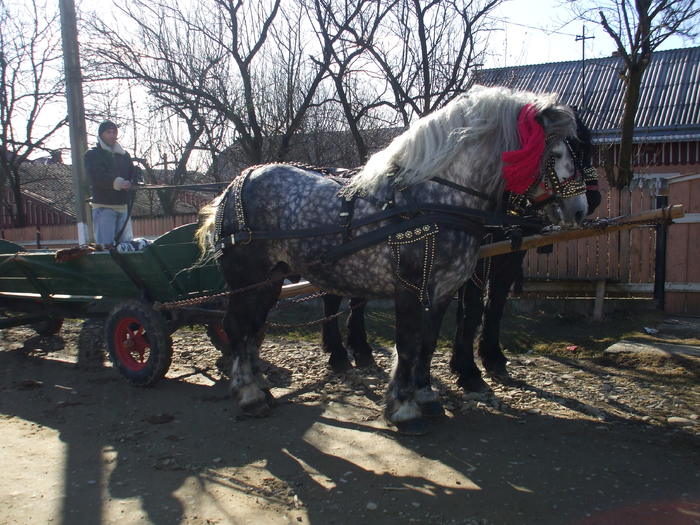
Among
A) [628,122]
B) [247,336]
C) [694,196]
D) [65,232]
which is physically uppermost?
[628,122]

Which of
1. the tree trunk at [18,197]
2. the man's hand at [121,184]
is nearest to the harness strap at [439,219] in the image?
the man's hand at [121,184]

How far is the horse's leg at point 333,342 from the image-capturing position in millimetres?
5246

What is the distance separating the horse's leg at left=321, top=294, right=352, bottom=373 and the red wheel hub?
1602 millimetres

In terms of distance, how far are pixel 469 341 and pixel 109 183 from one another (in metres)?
3.87

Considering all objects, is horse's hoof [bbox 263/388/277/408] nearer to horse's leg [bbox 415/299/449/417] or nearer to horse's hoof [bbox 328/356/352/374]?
horse's hoof [bbox 328/356/352/374]

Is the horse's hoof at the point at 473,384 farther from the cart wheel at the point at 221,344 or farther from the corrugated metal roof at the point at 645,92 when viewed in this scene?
the corrugated metal roof at the point at 645,92

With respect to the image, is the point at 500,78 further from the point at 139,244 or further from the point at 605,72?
the point at 605,72

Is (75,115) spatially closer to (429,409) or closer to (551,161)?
(429,409)

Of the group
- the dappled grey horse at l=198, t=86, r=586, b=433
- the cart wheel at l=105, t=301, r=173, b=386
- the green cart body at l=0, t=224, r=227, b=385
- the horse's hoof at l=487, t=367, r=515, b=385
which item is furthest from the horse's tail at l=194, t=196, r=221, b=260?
the horse's hoof at l=487, t=367, r=515, b=385

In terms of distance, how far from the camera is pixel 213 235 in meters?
4.45

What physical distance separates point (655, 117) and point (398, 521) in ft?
56.7

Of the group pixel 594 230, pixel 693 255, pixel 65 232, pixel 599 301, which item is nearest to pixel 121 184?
pixel 594 230

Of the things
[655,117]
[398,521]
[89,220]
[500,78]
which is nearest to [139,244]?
[89,220]

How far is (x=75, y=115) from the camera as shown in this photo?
25.0 ft
